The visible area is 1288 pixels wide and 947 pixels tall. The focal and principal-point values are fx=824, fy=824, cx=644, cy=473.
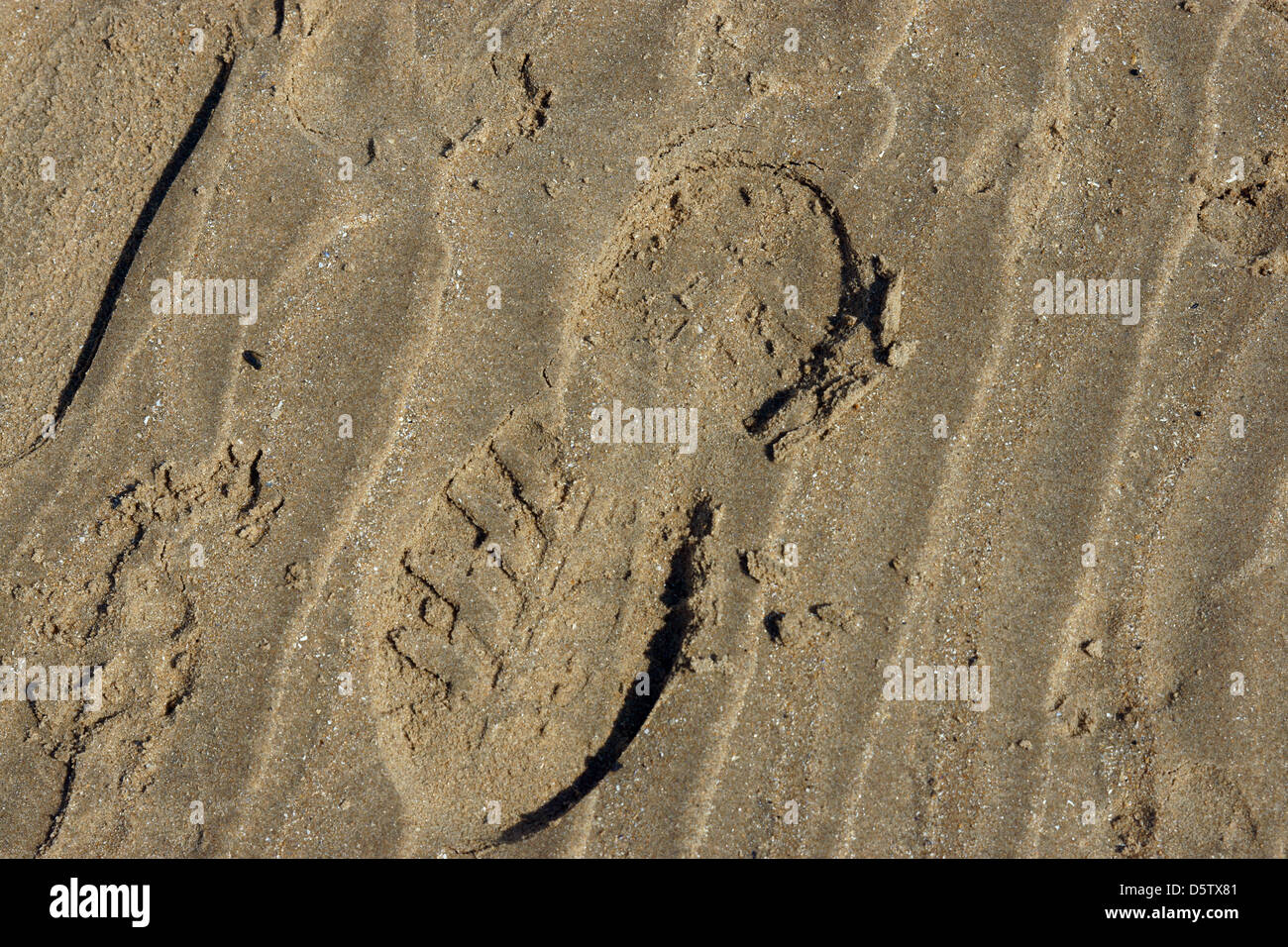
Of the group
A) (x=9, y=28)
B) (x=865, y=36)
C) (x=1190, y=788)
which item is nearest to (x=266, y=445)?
(x=9, y=28)

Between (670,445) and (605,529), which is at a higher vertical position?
(670,445)

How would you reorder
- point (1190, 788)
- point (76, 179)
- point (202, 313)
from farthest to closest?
1. point (76, 179)
2. point (202, 313)
3. point (1190, 788)

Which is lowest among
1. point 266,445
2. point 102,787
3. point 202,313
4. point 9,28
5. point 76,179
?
point 102,787

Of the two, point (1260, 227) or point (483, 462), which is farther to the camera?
point (1260, 227)

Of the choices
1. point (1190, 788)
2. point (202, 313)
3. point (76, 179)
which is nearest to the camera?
point (1190, 788)

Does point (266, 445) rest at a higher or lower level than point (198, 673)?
higher

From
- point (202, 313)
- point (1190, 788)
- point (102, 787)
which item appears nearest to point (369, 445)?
point (202, 313)

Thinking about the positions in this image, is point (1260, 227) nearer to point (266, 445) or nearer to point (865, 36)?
point (865, 36)
